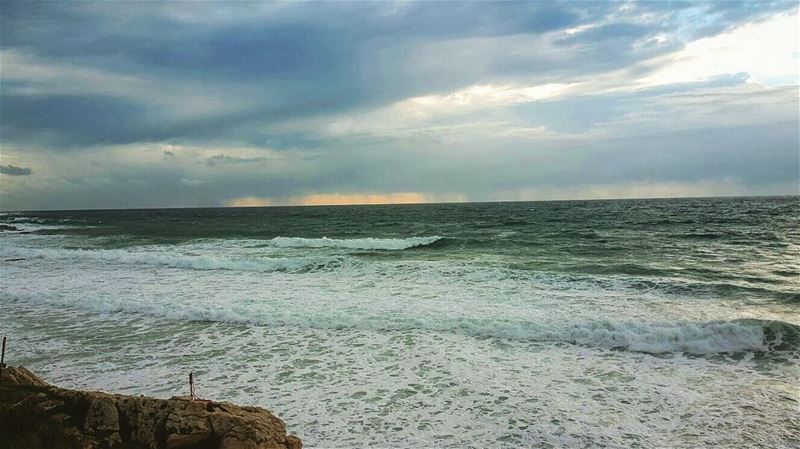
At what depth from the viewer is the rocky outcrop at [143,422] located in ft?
13.4

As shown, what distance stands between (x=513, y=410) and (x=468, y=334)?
3914mm

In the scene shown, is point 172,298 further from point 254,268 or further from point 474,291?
point 474,291

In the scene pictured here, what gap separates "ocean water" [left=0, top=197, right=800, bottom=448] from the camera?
671 cm

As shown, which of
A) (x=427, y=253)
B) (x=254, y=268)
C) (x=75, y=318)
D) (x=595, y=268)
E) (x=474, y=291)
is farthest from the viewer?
(x=427, y=253)

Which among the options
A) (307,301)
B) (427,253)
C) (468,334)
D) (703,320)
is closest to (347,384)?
(468,334)

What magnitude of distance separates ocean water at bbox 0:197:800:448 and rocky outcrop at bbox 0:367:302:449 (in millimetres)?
2158

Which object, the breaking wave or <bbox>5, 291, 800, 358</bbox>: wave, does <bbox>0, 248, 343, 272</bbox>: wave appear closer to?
<bbox>5, 291, 800, 358</bbox>: wave

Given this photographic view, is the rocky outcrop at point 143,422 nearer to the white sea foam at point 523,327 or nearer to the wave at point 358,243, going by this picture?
the white sea foam at point 523,327

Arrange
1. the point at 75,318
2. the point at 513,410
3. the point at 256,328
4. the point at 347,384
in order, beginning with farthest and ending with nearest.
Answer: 1. the point at 75,318
2. the point at 256,328
3. the point at 347,384
4. the point at 513,410

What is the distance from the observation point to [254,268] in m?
21.4

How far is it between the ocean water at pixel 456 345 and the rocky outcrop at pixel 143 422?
2158 millimetres

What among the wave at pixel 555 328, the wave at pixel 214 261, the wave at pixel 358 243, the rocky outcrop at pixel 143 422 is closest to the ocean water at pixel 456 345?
the wave at pixel 555 328

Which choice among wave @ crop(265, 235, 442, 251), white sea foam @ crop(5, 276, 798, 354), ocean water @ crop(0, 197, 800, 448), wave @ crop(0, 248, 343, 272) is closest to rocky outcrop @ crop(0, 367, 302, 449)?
ocean water @ crop(0, 197, 800, 448)

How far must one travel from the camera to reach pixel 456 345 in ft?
33.1
